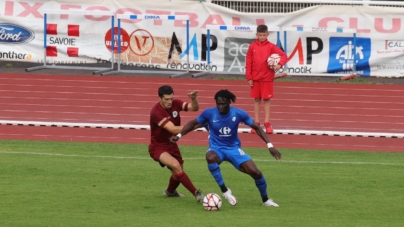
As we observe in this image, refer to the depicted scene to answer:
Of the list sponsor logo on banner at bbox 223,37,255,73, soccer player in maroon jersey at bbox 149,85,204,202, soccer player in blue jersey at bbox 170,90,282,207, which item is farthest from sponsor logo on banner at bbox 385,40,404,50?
soccer player in blue jersey at bbox 170,90,282,207

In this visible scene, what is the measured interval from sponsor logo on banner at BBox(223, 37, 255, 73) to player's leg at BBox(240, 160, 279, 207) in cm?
1504

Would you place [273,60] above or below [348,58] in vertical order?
below

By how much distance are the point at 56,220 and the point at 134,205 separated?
1.35m

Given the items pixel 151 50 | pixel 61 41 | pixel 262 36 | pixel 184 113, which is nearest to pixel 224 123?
pixel 262 36

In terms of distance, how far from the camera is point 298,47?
2622 centimetres

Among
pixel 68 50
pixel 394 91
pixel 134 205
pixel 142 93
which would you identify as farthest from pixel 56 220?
pixel 68 50

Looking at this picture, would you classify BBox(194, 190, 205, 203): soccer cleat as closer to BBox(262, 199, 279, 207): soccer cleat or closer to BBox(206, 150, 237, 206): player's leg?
BBox(206, 150, 237, 206): player's leg

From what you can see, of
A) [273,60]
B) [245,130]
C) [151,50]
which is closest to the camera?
[273,60]

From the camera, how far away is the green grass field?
1021cm

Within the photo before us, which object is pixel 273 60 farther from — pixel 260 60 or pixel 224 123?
pixel 224 123

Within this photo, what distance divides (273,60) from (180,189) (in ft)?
19.9

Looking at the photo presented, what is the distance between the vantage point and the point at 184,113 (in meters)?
21.3

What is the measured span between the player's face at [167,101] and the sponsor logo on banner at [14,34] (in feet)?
52.5

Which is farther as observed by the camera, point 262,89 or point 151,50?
point 151,50
